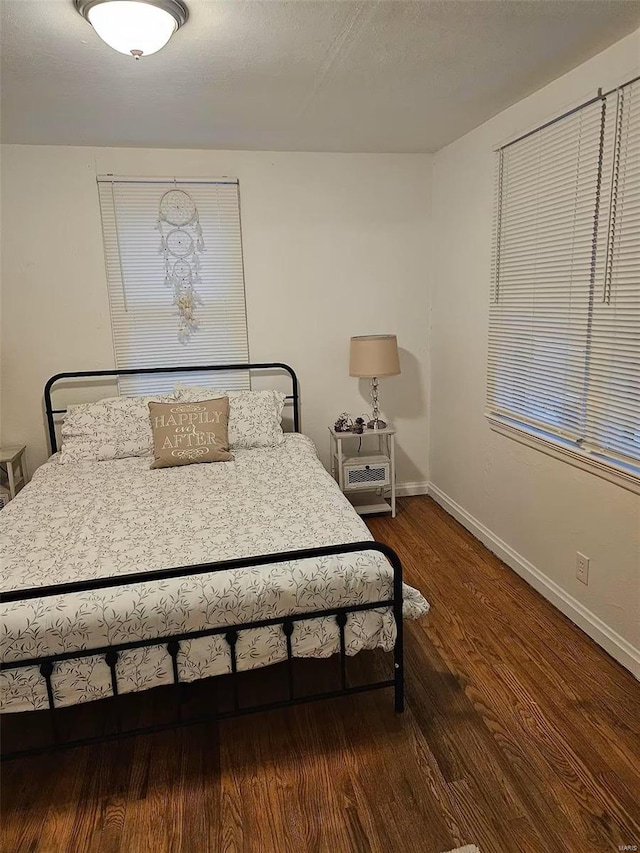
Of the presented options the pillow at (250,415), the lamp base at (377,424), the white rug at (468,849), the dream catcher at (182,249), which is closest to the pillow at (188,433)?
the pillow at (250,415)

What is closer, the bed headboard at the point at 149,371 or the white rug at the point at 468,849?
the white rug at the point at 468,849

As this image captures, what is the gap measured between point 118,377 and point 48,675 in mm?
2343

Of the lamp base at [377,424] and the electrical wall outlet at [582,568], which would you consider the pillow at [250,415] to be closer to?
the lamp base at [377,424]

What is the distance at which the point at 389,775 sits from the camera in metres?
1.81

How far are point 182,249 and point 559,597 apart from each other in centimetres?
298

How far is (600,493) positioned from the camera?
2.41 metres

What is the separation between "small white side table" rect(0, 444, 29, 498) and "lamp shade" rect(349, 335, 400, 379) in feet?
7.11

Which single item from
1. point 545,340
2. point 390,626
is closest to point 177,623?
point 390,626

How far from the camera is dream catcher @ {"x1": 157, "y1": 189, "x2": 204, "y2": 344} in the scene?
142 inches

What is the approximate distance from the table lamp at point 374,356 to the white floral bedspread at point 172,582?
120 centimetres

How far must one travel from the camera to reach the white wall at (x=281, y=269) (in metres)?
3.49

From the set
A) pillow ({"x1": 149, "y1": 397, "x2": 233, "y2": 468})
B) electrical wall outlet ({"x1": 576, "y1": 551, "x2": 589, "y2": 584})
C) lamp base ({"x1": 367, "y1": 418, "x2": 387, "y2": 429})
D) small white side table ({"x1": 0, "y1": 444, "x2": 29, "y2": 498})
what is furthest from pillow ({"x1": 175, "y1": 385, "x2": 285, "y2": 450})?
electrical wall outlet ({"x1": 576, "y1": 551, "x2": 589, "y2": 584})

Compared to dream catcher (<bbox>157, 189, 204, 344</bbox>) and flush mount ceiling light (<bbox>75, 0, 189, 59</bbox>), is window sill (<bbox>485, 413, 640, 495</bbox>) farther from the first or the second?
flush mount ceiling light (<bbox>75, 0, 189, 59</bbox>)

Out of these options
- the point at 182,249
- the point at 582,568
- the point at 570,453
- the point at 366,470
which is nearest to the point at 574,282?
the point at 570,453
